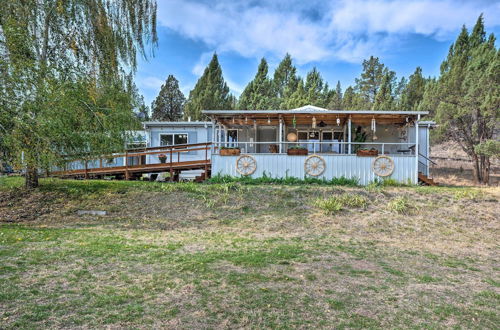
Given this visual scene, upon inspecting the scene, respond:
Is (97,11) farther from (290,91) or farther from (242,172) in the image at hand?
(290,91)

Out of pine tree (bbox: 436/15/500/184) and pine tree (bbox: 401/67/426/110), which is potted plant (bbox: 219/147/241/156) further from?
pine tree (bbox: 401/67/426/110)

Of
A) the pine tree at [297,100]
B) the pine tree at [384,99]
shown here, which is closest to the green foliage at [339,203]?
the pine tree at [297,100]

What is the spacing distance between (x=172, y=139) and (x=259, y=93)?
16.5m

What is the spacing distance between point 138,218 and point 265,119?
7.55 m

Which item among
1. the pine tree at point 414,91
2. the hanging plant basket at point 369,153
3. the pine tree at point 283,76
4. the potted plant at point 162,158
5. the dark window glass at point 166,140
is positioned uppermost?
the pine tree at point 283,76

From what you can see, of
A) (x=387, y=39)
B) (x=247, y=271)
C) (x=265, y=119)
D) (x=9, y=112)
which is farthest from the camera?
(x=387, y=39)

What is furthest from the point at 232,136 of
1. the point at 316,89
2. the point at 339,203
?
the point at 316,89

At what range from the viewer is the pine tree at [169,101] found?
35625 millimetres

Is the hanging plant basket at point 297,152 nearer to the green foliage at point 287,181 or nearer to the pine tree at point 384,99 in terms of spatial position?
the green foliage at point 287,181

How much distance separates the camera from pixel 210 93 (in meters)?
28.9

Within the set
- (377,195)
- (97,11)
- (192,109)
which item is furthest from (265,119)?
(192,109)

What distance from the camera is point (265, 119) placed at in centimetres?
1366

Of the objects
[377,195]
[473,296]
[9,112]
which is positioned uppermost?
[9,112]

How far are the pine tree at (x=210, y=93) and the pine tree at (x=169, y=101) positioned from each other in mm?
4292
